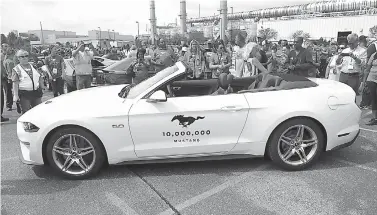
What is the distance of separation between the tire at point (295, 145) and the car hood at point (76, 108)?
6.23 feet

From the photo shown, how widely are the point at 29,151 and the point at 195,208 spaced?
2.01 m

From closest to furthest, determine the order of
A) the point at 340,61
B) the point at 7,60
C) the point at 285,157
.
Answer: the point at 285,157, the point at 340,61, the point at 7,60

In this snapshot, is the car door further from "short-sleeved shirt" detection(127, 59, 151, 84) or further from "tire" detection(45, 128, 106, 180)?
"short-sleeved shirt" detection(127, 59, 151, 84)

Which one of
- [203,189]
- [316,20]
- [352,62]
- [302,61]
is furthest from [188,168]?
[316,20]

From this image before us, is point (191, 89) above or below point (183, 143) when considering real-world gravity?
above

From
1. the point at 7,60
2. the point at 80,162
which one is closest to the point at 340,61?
the point at 80,162

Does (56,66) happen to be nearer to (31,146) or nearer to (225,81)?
(31,146)

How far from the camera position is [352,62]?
625 centimetres

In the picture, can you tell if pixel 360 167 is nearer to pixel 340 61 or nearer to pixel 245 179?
pixel 245 179

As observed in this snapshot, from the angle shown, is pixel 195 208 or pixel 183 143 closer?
pixel 195 208

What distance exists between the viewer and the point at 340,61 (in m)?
6.83

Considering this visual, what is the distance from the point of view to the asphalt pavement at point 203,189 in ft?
9.78

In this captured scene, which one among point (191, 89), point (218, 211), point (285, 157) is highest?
point (191, 89)

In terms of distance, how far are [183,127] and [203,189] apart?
72 centimetres
